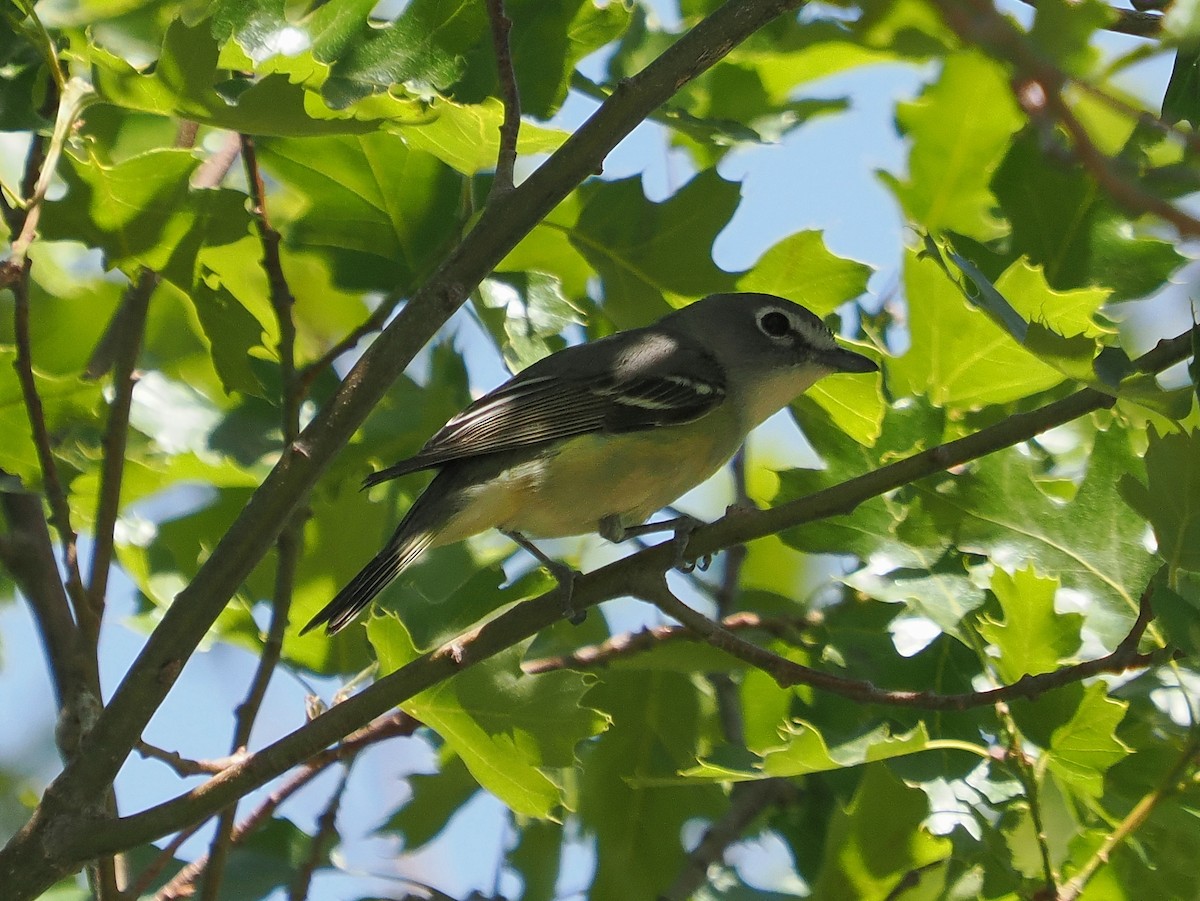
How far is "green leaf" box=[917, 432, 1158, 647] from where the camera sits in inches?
112

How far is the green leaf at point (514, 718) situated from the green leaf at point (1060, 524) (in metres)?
0.86

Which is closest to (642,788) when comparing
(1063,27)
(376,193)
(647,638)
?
(647,638)

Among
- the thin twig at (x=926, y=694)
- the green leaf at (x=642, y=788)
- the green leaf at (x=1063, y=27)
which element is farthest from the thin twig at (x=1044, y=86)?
the green leaf at (x=642, y=788)

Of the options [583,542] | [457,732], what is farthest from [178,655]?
[583,542]

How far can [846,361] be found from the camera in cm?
378

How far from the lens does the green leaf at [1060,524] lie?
9.36ft

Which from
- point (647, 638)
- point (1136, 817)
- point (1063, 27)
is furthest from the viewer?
point (647, 638)

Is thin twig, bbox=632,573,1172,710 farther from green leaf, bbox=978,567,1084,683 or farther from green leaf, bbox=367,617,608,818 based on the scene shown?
green leaf, bbox=367,617,608,818

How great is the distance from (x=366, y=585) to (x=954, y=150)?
1963 mm

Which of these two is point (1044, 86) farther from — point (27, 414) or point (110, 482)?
point (27, 414)

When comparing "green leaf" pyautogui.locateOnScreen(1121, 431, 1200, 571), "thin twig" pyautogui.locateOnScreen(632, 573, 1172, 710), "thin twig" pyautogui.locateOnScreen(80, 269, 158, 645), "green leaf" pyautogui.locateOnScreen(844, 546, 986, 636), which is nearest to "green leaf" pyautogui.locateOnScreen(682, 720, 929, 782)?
"thin twig" pyautogui.locateOnScreen(632, 573, 1172, 710)

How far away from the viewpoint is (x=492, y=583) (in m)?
3.27

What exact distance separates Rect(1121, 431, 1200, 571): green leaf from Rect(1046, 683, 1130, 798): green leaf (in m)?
0.39

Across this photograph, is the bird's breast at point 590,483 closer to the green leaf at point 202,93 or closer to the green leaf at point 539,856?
the green leaf at point 539,856
